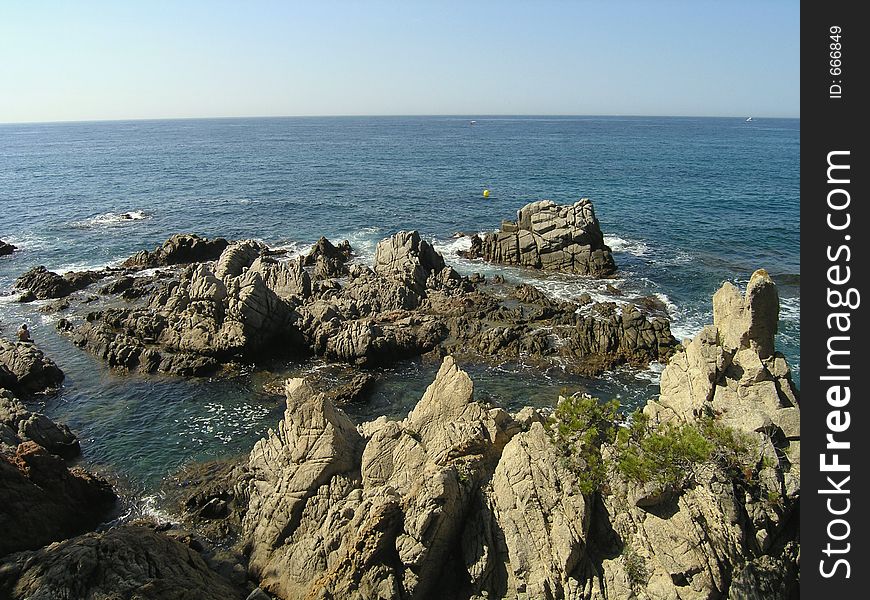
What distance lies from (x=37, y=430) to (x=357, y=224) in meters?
48.4

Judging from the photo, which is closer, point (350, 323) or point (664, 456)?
point (664, 456)

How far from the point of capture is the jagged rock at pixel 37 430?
24581 mm

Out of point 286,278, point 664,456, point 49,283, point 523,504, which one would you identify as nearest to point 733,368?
point 664,456

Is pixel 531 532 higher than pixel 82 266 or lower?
lower

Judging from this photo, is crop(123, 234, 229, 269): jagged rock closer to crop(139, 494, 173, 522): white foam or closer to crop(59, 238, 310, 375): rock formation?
crop(59, 238, 310, 375): rock formation

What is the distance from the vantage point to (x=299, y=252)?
58938 millimetres

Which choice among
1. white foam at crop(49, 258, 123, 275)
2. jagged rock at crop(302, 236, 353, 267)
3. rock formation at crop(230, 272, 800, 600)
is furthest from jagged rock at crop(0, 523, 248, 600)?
white foam at crop(49, 258, 123, 275)

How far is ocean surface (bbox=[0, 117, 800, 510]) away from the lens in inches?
1165

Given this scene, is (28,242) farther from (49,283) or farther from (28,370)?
(28,370)

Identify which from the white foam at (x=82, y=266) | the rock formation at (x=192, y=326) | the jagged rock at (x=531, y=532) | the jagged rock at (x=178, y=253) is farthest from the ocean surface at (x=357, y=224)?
the jagged rock at (x=531, y=532)

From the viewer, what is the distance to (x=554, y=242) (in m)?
51.9

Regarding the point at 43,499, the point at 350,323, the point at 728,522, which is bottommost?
the point at 43,499
